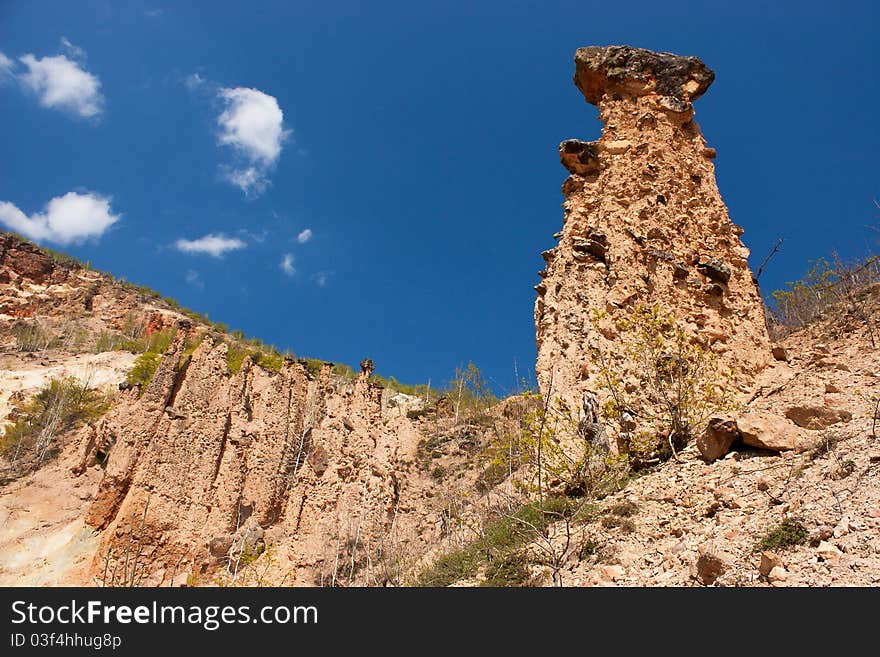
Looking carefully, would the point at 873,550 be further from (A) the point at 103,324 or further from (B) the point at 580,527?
(A) the point at 103,324

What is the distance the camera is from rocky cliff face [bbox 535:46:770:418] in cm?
1017

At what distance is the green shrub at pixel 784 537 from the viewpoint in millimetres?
4789

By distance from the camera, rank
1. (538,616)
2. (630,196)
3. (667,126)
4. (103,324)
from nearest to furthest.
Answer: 1. (538,616)
2. (630,196)
3. (667,126)
4. (103,324)

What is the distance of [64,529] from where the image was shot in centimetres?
1944

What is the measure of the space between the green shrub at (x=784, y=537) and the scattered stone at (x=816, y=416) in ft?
6.86

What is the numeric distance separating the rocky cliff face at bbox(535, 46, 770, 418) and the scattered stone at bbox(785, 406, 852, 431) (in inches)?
105

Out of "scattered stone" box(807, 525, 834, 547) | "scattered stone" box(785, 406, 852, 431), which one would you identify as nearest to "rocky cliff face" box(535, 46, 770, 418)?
"scattered stone" box(785, 406, 852, 431)

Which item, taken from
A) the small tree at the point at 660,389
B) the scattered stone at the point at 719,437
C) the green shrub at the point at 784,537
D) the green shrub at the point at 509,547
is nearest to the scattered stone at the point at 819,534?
the green shrub at the point at 784,537

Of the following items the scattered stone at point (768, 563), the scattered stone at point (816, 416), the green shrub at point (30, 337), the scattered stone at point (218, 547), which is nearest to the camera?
the scattered stone at point (768, 563)

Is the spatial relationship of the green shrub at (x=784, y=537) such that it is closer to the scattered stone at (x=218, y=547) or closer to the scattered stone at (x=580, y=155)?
the scattered stone at (x=580, y=155)

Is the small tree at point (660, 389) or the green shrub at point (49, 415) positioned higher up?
the green shrub at point (49, 415)

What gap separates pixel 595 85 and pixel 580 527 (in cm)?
1047

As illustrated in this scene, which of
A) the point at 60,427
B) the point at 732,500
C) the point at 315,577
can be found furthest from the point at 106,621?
the point at 60,427

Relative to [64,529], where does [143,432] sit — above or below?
above
